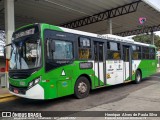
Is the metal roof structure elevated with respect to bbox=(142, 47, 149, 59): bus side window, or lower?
elevated

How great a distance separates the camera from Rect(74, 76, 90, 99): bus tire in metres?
7.62

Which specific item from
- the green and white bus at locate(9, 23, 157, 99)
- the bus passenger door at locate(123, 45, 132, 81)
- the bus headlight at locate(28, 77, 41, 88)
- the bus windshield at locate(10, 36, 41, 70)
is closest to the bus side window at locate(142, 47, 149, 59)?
the bus passenger door at locate(123, 45, 132, 81)

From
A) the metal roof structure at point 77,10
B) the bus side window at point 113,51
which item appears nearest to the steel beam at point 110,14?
the metal roof structure at point 77,10

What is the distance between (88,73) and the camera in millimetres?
8141

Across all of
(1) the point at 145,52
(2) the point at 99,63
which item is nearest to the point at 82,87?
(2) the point at 99,63

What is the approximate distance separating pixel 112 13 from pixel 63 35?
1346 centimetres

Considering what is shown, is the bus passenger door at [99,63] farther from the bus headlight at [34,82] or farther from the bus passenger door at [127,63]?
the bus headlight at [34,82]

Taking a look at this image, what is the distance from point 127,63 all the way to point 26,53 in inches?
263

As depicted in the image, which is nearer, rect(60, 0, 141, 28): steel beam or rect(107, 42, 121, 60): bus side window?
rect(107, 42, 121, 60): bus side window

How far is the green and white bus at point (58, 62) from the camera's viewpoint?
624 cm

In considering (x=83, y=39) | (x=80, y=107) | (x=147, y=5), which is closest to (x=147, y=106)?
(x=80, y=107)

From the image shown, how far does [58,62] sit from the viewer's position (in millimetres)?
6762

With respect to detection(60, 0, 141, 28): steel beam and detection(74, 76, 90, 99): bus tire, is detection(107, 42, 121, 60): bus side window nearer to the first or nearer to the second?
detection(74, 76, 90, 99): bus tire

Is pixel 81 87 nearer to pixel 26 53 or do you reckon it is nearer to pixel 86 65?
pixel 86 65
